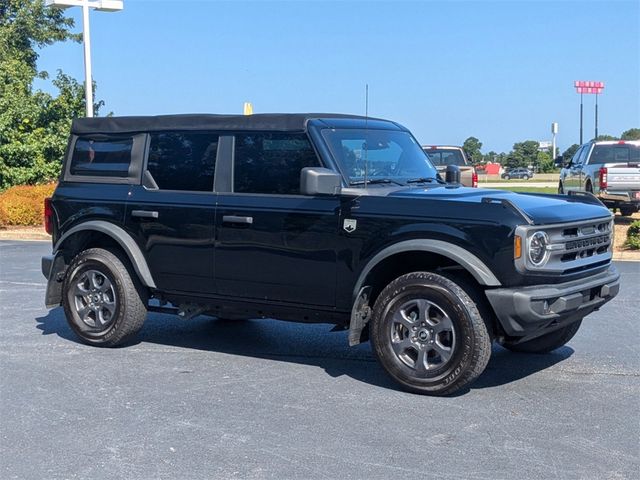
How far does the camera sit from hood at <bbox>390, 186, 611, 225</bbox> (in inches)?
225

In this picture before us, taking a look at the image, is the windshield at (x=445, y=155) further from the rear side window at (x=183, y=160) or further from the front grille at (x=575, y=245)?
the front grille at (x=575, y=245)

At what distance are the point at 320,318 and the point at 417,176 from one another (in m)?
1.47

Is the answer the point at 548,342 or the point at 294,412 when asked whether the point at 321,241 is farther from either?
the point at 548,342

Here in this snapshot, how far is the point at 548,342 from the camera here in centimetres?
697

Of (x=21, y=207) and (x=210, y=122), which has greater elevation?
(x=210, y=122)

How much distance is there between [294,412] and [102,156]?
3.30 m

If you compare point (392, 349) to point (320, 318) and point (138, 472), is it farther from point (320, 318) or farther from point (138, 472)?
point (138, 472)

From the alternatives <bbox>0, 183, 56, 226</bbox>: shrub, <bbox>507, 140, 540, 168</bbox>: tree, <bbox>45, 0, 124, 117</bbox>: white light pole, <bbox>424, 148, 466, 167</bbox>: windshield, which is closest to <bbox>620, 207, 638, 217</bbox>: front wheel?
<bbox>424, 148, 466, 167</bbox>: windshield

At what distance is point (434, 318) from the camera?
5.84 meters

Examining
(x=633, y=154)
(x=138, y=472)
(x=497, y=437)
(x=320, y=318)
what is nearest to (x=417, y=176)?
(x=320, y=318)

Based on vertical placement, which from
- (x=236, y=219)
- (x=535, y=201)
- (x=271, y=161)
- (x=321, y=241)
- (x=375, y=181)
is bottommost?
(x=321, y=241)

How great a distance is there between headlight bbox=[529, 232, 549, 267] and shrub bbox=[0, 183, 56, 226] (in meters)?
16.6

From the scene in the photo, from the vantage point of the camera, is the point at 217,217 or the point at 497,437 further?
the point at 217,217

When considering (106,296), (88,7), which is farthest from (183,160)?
(88,7)
